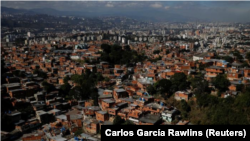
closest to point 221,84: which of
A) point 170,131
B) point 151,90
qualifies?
point 151,90

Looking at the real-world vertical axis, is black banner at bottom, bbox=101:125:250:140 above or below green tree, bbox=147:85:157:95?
above

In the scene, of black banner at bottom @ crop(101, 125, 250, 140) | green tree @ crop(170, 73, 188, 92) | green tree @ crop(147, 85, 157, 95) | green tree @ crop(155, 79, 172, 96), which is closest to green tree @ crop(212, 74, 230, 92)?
green tree @ crop(170, 73, 188, 92)

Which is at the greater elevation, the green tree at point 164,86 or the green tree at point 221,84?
the green tree at point 221,84

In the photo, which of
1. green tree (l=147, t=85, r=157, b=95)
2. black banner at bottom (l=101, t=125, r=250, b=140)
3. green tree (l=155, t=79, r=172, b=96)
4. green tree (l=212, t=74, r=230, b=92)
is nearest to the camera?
black banner at bottom (l=101, t=125, r=250, b=140)

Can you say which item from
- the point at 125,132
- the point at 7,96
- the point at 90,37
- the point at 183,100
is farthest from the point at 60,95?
the point at 90,37

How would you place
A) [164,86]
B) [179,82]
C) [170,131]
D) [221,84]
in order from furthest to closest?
[179,82] → [164,86] → [221,84] → [170,131]

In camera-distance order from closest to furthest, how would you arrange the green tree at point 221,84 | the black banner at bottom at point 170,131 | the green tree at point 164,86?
the black banner at bottom at point 170,131 < the green tree at point 221,84 < the green tree at point 164,86

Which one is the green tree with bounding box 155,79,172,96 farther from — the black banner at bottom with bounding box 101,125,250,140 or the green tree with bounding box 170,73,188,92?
the black banner at bottom with bounding box 101,125,250,140

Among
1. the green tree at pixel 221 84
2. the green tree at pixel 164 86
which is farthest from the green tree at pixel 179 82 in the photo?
the green tree at pixel 221 84

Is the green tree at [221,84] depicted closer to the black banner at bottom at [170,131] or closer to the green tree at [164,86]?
the green tree at [164,86]

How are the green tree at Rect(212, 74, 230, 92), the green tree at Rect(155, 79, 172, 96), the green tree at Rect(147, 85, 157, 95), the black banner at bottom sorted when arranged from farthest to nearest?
the green tree at Rect(147, 85, 157, 95)
the green tree at Rect(155, 79, 172, 96)
the green tree at Rect(212, 74, 230, 92)
the black banner at bottom

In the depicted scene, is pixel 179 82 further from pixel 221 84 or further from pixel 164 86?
pixel 221 84
